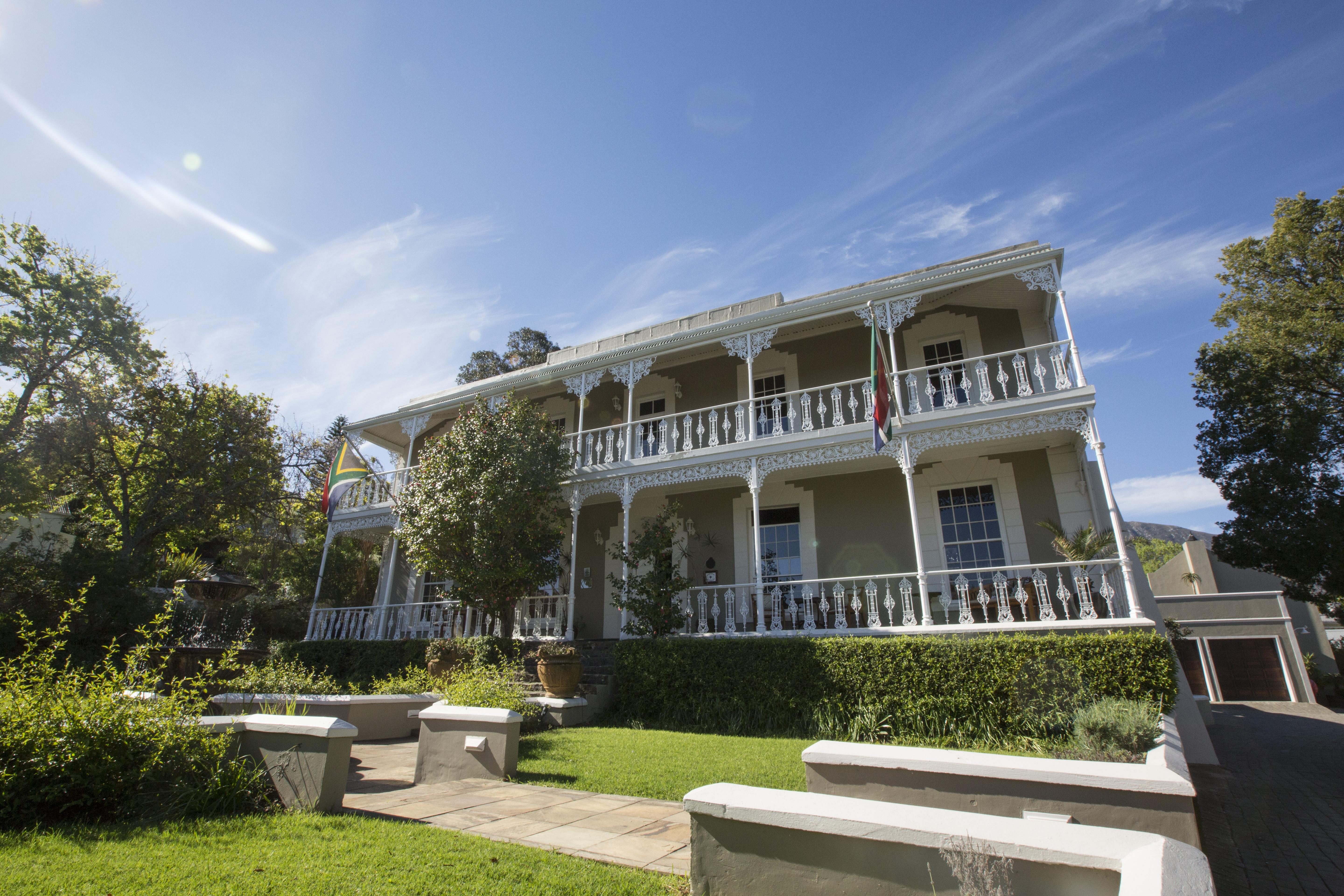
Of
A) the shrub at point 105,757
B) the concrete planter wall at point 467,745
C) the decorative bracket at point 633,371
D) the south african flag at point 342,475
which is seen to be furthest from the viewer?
the south african flag at point 342,475

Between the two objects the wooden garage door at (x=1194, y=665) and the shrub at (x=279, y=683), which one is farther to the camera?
the wooden garage door at (x=1194, y=665)

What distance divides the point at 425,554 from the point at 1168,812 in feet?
34.7

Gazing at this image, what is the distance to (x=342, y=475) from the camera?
44.2ft

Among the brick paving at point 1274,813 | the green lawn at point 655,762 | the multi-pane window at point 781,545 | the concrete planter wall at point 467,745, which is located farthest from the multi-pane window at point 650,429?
the brick paving at point 1274,813

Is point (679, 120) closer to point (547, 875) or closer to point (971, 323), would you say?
point (971, 323)

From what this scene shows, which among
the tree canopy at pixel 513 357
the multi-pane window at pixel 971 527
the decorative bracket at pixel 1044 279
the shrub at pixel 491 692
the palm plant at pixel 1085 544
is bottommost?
the shrub at pixel 491 692

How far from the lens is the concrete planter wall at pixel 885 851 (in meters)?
1.78

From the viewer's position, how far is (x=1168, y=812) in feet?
10.1

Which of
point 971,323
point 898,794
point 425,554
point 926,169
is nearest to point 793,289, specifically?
point 971,323

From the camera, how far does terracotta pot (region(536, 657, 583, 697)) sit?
361 inches

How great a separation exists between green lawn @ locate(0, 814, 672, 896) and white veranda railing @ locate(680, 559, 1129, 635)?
622 centimetres

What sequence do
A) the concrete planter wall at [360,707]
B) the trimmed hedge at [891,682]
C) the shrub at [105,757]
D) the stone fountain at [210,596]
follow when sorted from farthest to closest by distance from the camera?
the stone fountain at [210,596], the concrete planter wall at [360,707], the trimmed hedge at [891,682], the shrub at [105,757]

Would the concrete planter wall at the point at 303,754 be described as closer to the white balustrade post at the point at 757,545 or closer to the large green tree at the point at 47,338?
the white balustrade post at the point at 757,545

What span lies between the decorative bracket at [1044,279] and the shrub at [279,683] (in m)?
11.8
